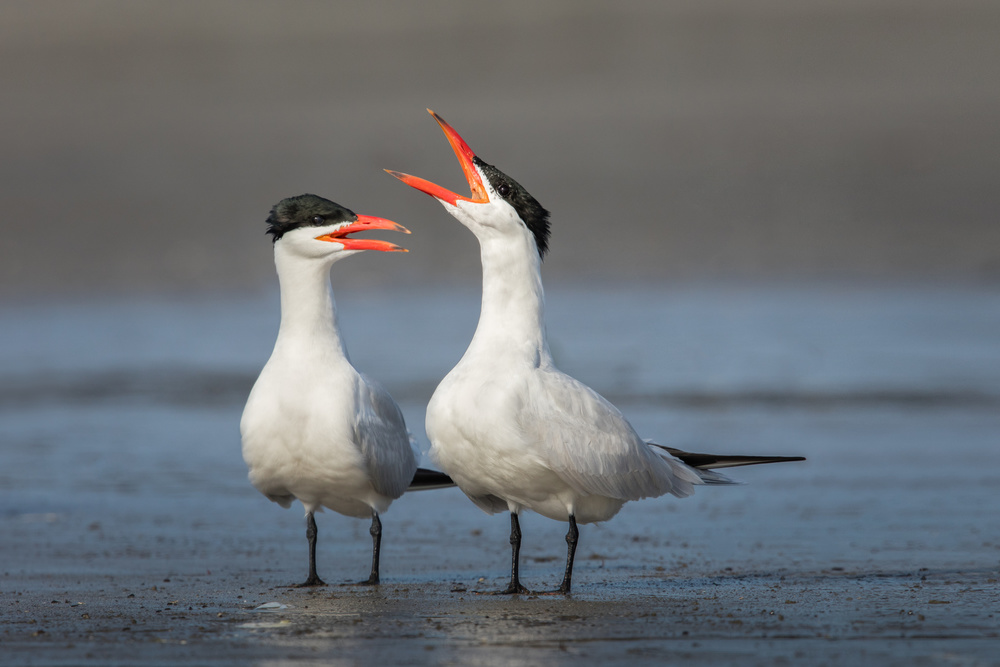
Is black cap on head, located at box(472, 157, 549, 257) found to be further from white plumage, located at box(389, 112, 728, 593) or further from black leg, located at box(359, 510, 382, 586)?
black leg, located at box(359, 510, 382, 586)

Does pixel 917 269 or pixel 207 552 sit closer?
pixel 207 552

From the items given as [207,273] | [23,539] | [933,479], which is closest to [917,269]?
[207,273]

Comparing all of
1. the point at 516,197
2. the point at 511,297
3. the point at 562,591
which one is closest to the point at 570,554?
the point at 562,591

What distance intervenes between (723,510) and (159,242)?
14.5 m

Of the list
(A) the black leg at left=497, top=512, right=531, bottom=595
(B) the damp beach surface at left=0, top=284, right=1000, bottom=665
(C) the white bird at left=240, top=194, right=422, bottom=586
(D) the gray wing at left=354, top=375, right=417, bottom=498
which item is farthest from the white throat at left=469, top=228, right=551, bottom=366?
(B) the damp beach surface at left=0, top=284, right=1000, bottom=665

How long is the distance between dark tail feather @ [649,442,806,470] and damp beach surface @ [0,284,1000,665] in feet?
1.69

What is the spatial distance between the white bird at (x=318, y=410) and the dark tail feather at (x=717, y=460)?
4.40ft

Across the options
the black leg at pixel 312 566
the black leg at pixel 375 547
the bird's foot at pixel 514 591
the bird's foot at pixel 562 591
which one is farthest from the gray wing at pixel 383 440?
the bird's foot at pixel 562 591

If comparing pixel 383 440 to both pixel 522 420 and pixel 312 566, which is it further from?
pixel 522 420

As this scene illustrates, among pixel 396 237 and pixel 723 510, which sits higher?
pixel 396 237

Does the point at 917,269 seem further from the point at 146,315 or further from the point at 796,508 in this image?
the point at 796,508

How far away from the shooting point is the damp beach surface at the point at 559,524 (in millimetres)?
4633

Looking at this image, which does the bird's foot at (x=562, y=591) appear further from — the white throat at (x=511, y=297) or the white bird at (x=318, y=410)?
the white throat at (x=511, y=297)

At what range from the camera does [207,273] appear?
19.5 meters
